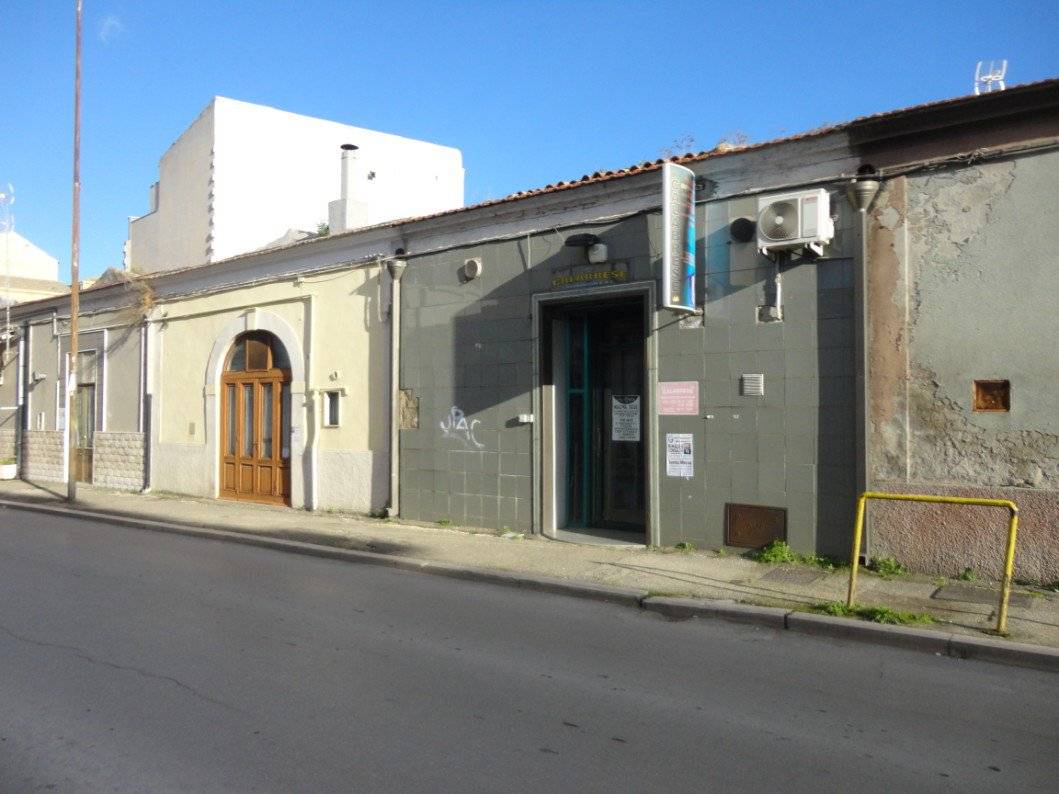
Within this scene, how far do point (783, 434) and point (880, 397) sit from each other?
3.52ft

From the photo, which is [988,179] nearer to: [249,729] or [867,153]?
[867,153]

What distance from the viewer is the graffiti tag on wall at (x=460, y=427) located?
12.1 metres

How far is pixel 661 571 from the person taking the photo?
8906 mm

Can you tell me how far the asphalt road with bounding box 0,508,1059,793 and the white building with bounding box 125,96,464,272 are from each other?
17.8m

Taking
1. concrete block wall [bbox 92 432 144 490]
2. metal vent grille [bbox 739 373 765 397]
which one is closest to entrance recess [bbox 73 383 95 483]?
concrete block wall [bbox 92 432 144 490]

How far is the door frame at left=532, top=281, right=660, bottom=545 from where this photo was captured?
10.3 metres

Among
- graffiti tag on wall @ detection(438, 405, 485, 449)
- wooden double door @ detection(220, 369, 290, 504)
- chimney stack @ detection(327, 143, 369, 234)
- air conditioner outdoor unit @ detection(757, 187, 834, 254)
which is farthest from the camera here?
chimney stack @ detection(327, 143, 369, 234)

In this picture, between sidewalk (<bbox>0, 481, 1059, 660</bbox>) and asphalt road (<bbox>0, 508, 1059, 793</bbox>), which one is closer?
asphalt road (<bbox>0, 508, 1059, 793</bbox>)

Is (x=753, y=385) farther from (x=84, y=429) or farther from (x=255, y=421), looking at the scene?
(x=84, y=429)

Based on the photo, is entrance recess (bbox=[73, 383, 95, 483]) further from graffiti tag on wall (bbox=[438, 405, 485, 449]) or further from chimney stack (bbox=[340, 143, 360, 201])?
graffiti tag on wall (bbox=[438, 405, 485, 449])

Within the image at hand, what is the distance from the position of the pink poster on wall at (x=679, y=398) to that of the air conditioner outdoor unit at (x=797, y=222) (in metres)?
1.82

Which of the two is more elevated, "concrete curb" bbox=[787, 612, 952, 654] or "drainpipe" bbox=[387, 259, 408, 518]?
"drainpipe" bbox=[387, 259, 408, 518]

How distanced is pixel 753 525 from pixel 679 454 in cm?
118

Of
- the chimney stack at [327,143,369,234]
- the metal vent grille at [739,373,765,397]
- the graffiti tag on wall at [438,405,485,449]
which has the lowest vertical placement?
the graffiti tag on wall at [438,405,485,449]
